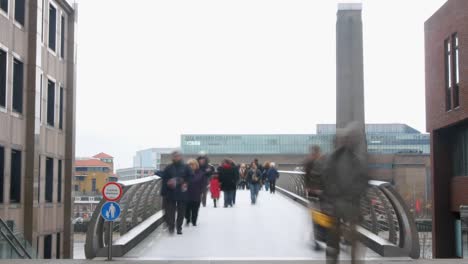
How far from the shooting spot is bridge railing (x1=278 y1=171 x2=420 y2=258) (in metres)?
12.2

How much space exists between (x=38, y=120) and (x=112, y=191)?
20.4 m

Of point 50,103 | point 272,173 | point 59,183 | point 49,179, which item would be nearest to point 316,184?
point 272,173

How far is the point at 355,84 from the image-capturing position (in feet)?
153

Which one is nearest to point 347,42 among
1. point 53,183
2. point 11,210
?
point 53,183

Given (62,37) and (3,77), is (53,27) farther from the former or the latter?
(3,77)

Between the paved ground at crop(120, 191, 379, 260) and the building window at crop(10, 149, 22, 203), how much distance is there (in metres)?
9.74

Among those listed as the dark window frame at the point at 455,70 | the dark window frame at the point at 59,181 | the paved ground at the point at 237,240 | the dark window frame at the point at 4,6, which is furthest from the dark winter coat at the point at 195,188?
the dark window frame at the point at 59,181

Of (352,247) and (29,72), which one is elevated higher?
(29,72)

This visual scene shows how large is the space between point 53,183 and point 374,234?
2435 centimetres

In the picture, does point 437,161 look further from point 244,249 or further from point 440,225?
point 244,249

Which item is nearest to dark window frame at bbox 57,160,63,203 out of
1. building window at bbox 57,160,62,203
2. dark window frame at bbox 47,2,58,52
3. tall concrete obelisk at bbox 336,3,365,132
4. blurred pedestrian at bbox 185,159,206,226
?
building window at bbox 57,160,62,203

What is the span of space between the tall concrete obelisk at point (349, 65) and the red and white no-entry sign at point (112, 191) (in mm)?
35060

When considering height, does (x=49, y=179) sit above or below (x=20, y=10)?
below

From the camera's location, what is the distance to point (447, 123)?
3628 cm
